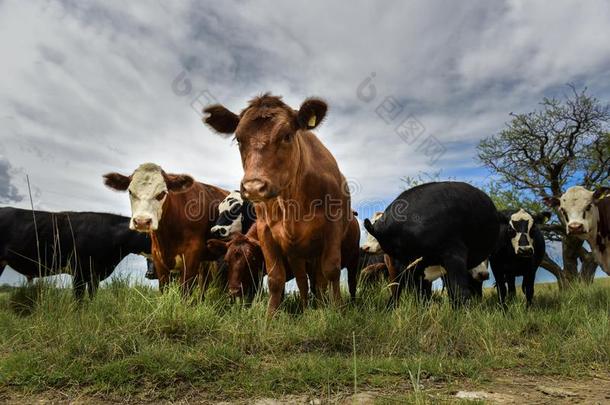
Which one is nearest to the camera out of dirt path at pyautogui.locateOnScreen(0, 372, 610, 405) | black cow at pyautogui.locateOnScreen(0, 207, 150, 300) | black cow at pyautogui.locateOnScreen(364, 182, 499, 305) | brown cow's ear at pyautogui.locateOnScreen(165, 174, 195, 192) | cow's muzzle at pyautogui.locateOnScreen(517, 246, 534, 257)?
dirt path at pyautogui.locateOnScreen(0, 372, 610, 405)

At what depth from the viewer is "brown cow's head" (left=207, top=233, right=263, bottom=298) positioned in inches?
268

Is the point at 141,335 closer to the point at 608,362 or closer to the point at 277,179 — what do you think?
the point at 277,179

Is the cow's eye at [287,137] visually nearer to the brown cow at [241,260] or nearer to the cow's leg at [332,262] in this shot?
the cow's leg at [332,262]

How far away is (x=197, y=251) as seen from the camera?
7.11 m

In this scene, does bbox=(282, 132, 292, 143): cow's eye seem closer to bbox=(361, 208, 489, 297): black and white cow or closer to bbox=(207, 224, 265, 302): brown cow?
bbox=(207, 224, 265, 302): brown cow

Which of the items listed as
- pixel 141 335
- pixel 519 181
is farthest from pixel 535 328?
pixel 519 181

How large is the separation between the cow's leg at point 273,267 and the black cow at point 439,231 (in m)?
1.55

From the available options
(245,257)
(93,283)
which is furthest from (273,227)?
(93,283)

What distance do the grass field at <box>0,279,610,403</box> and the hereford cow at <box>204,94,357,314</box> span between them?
0.70 metres

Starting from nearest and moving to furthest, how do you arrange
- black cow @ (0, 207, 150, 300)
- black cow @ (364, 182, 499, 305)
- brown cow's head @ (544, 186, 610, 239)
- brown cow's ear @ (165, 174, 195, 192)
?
1. black cow @ (364, 182, 499, 305)
2. brown cow's ear @ (165, 174, 195, 192)
3. black cow @ (0, 207, 150, 300)
4. brown cow's head @ (544, 186, 610, 239)

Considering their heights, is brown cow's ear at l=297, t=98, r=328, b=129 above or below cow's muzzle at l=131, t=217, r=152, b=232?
above

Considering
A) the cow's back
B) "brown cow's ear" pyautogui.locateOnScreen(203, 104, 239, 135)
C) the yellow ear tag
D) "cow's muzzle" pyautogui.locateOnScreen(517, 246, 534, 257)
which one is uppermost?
"brown cow's ear" pyautogui.locateOnScreen(203, 104, 239, 135)

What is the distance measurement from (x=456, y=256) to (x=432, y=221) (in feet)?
1.76

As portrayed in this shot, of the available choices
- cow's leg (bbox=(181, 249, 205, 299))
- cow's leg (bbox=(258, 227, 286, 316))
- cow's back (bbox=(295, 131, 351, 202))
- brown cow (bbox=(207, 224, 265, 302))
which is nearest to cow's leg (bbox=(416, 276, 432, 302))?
cow's back (bbox=(295, 131, 351, 202))
